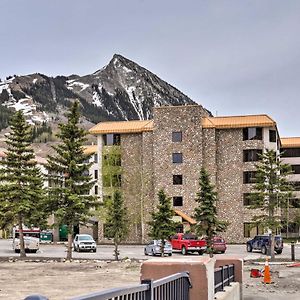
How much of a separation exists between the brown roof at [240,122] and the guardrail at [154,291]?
61647 mm

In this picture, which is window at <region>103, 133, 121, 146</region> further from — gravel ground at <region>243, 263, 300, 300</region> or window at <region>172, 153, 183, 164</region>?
gravel ground at <region>243, 263, 300, 300</region>

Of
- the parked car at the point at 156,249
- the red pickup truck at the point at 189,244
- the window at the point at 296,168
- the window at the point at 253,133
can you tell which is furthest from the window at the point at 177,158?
the parked car at the point at 156,249

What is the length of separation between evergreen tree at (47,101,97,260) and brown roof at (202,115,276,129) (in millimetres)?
31562

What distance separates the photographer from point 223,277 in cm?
1210

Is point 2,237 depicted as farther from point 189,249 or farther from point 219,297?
point 219,297

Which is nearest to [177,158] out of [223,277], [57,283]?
[57,283]

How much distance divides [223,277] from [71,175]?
28863mm

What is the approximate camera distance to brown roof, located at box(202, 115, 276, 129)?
69125mm

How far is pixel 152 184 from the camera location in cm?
7138

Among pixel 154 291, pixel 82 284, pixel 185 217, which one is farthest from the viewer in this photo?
pixel 185 217

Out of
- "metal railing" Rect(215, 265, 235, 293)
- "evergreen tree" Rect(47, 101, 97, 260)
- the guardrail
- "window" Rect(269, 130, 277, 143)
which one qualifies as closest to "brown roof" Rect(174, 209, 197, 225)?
"window" Rect(269, 130, 277, 143)

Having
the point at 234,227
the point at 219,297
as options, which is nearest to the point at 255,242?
the point at 234,227

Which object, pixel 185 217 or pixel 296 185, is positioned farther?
pixel 296 185

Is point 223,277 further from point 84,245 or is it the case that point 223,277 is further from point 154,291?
point 84,245
